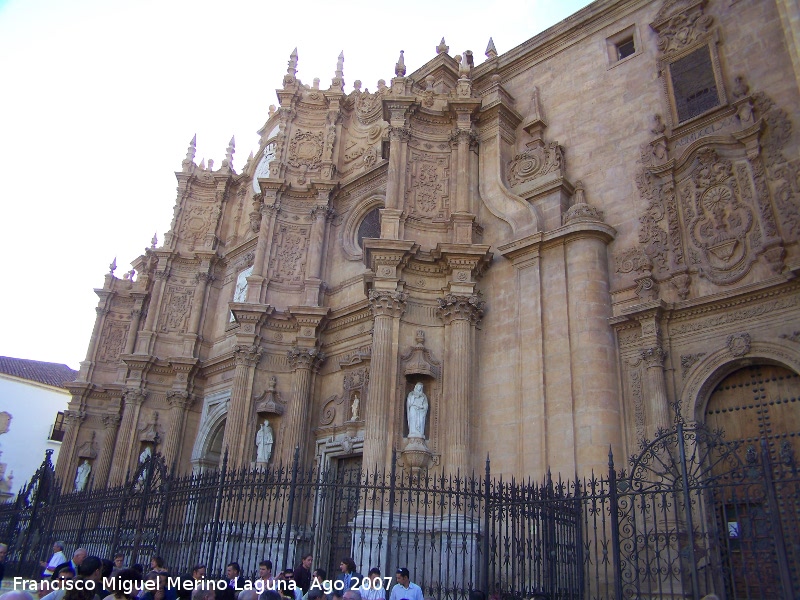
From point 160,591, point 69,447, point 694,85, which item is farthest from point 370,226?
point 69,447

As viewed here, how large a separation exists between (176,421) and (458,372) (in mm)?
11816

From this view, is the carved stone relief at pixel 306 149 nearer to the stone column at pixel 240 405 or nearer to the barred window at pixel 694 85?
the stone column at pixel 240 405

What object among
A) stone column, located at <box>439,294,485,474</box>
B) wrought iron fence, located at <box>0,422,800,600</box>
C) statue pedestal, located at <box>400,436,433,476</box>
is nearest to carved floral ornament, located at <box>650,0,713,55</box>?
stone column, located at <box>439,294,485,474</box>

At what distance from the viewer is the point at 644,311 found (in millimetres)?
12055

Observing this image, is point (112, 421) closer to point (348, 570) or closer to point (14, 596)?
point (348, 570)

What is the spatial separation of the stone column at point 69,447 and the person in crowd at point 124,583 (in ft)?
69.9

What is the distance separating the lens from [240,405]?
17188 millimetres

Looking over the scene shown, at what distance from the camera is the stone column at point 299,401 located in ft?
54.0

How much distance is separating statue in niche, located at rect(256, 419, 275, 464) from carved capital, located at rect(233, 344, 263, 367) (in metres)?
1.68

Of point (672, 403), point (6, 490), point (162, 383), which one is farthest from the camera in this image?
point (6, 490)

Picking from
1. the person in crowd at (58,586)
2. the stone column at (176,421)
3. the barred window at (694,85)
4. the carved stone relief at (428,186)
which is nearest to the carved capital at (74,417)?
the stone column at (176,421)

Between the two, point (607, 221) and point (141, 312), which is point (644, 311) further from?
point (141, 312)

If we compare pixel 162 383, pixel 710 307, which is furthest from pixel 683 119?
pixel 162 383

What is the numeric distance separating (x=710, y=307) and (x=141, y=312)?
837 inches
